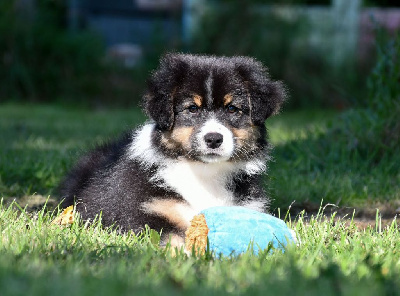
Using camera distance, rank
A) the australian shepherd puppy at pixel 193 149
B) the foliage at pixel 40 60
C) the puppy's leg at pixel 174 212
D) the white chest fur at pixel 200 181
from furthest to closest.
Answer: the foliage at pixel 40 60, the white chest fur at pixel 200 181, the australian shepherd puppy at pixel 193 149, the puppy's leg at pixel 174 212

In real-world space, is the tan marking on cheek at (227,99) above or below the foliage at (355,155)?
above

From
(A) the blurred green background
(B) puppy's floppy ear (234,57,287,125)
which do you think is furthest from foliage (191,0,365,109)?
(B) puppy's floppy ear (234,57,287,125)

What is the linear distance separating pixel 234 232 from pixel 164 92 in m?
1.10

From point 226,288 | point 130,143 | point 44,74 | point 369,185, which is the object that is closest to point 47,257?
point 226,288

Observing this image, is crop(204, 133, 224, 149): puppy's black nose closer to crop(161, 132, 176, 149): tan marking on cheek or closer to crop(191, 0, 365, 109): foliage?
crop(161, 132, 176, 149): tan marking on cheek

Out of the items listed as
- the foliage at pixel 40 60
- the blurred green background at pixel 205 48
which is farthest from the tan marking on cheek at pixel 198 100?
the foliage at pixel 40 60

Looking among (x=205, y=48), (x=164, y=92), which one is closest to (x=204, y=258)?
(x=164, y=92)

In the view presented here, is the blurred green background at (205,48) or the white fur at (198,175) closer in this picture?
the white fur at (198,175)

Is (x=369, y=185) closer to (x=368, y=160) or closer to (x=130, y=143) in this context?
Result: (x=368, y=160)

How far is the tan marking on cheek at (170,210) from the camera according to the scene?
12.4ft

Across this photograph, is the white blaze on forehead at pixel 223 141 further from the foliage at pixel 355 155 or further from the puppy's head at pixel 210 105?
the foliage at pixel 355 155

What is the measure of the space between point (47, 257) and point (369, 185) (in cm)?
313

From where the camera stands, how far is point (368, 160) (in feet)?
19.6

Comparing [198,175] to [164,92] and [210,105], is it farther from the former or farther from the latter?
[164,92]
